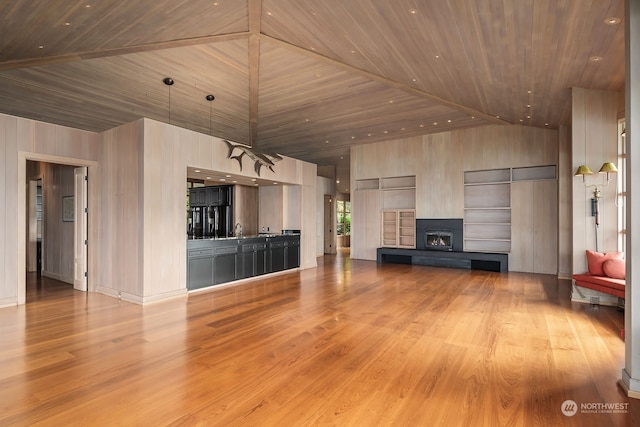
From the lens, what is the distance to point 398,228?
34.7ft

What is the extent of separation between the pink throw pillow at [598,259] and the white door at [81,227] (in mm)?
8691

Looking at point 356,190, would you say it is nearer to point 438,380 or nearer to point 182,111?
point 182,111

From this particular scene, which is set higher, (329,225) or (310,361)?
(329,225)

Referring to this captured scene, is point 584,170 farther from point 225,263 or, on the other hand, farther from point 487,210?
point 225,263

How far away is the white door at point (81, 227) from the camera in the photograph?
6.32 metres

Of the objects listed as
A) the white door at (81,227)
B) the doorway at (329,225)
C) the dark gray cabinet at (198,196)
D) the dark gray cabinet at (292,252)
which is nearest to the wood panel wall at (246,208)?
the dark gray cabinet at (198,196)

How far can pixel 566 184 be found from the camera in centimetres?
777

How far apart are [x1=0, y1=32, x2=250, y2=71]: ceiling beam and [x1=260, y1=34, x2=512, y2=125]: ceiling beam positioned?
622 mm

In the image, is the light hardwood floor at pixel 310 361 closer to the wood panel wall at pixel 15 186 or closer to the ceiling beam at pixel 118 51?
the wood panel wall at pixel 15 186

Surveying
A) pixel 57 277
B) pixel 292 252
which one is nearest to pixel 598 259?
pixel 292 252

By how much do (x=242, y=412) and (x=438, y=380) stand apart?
161 cm

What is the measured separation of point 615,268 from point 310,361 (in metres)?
4.89

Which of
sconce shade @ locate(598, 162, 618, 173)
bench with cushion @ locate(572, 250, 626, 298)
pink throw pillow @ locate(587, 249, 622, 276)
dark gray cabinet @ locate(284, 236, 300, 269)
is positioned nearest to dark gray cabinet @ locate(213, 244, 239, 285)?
dark gray cabinet @ locate(284, 236, 300, 269)

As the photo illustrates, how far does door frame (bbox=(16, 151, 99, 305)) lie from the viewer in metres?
5.36
